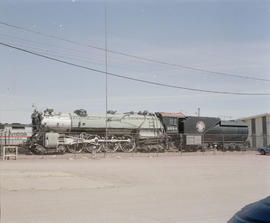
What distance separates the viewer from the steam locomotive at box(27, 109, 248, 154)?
1273 inches

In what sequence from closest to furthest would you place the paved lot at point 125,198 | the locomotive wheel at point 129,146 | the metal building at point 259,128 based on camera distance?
the paved lot at point 125,198 < the locomotive wheel at point 129,146 < the metal building at point 259,128

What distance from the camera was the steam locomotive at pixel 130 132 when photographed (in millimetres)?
32344

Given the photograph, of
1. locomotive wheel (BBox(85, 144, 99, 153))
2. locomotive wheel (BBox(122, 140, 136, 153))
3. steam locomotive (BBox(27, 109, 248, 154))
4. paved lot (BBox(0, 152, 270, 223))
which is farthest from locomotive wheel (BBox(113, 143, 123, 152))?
paved lot (BBox(0, 152, 270, 223))

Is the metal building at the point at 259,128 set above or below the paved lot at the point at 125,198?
above

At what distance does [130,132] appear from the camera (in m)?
36.8

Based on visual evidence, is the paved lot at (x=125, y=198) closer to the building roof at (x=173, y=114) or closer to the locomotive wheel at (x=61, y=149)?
the locomotive wheel at (x=61, y=149)

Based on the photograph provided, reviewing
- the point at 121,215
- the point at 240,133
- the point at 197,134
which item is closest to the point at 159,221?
the point at 121,215

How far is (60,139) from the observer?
32.0m

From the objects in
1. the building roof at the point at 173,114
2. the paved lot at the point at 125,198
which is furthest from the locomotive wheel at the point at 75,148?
the paved lot at the point at 125,198

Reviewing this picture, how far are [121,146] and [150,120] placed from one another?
4.87 meters

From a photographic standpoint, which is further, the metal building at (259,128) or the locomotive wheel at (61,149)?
the metal building at (259,128)

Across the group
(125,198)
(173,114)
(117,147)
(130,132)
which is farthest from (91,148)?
(125,198)

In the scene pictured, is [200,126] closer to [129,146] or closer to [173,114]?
[173,114]

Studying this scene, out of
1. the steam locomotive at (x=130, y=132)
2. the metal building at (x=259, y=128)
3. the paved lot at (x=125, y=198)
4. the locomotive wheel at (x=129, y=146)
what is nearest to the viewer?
the paved lot at (x=125, y=198)
